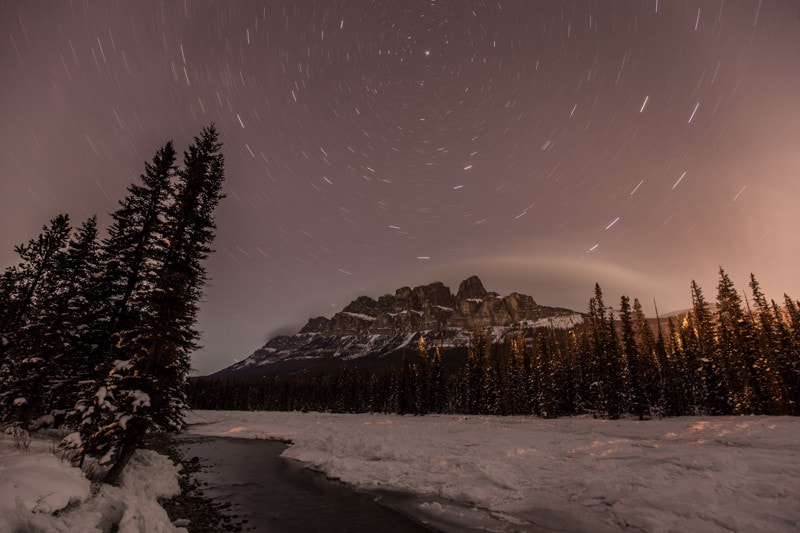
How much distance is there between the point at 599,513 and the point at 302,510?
10612 millimetres

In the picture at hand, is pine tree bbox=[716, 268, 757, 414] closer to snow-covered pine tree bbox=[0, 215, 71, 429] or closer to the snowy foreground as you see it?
the snowy foreground

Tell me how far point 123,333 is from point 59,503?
12.6m

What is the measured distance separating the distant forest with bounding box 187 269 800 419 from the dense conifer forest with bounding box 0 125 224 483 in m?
57.8

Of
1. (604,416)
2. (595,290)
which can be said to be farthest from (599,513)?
(595,290)

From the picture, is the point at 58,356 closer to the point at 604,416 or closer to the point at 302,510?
the point at 302,510

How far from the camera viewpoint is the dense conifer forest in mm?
14320

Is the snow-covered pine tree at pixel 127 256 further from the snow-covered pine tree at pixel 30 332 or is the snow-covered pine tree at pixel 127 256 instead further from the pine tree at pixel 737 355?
the pine tree at pixel 737 355

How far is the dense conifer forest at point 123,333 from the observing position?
1432 cm

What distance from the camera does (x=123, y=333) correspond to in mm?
15859

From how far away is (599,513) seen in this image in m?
11.7

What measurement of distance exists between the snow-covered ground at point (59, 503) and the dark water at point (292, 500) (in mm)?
4812

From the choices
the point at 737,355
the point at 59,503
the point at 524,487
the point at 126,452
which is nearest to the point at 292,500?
the point at 126,452

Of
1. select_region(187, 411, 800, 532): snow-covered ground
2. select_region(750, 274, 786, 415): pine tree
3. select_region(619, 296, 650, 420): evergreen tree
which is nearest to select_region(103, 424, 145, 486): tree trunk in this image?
select_region(187, 411, 800, 532): snow-covered ground

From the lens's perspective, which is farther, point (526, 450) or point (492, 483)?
point (526, 450)
